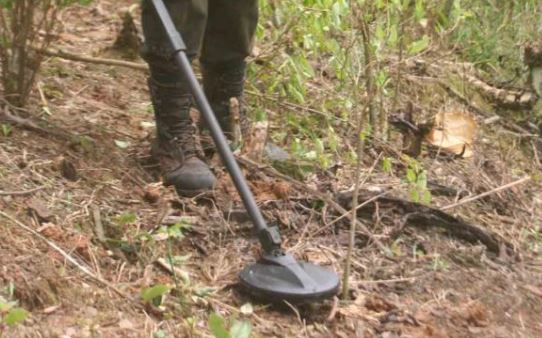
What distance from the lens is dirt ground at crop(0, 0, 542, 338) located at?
2.34 metres

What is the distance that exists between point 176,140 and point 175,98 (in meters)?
0.15

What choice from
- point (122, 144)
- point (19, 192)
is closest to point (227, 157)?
point (19, 192)

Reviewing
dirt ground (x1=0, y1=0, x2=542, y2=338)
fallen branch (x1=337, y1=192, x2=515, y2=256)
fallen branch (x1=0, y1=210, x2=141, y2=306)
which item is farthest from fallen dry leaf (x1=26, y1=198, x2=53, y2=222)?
fallen branch (x1=337, y1=192, x2=515, y2=256)

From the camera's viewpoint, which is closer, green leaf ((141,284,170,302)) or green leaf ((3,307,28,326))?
green leaf ((3,307,28,326))

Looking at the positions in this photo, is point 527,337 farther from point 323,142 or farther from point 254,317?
point 323,142

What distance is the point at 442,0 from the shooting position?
15.1 ft

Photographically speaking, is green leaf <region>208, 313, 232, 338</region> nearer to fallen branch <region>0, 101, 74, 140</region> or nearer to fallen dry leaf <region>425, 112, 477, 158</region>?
fallen branch <region>0, 101, 74, 140</region>

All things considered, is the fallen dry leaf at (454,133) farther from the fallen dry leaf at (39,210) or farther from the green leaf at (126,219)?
the fallen dry leaf at (39,210)

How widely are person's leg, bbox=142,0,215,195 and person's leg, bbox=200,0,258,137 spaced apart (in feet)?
0.83

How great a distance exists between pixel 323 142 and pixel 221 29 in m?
0.80

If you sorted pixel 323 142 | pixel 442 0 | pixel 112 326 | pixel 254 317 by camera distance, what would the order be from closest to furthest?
pixel 112 326, pixel 254 317, pixel 323 142, pixel 442 0

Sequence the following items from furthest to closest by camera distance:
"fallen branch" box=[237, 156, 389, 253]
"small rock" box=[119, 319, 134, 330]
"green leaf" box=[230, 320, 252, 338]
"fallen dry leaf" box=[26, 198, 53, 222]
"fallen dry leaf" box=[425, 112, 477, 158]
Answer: "fallen dry leaf" box=[425, 112, 477, 158] → "fallen branch" box=[237, 156, 389, 253] → "fallen dry leaf" box=[26, 198, 53, 222] → "small rock" box=[119, 319, 134, 330] → "green leaf" box=[230, 320, 252, 338]

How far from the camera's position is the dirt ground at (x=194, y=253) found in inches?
92.3

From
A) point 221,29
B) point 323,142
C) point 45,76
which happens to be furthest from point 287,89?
point 45,76
